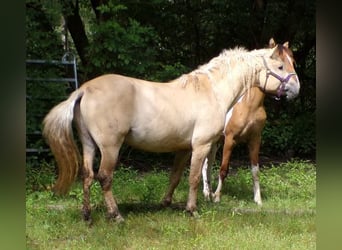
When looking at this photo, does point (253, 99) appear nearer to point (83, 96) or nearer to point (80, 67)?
point (83, 96)

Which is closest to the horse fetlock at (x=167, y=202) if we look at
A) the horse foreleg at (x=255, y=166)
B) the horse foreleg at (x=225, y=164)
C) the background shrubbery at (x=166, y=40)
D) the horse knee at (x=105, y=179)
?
the horse foreleg at (x=225, y=164)

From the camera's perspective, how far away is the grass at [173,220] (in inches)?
142

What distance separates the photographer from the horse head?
4.91 metres

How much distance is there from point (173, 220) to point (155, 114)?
95 cm

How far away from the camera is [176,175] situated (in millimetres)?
4980

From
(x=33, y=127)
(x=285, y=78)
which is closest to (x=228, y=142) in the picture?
(x=285, y=78)

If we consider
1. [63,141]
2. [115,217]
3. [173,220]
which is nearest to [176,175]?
[173,220]

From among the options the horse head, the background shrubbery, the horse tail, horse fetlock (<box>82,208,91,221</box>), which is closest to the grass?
horse fetlock (<box>82,208,91,221</box>)

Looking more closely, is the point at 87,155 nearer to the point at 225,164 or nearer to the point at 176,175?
the point at 176,175

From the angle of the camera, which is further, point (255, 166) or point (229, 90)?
point (255, 166)

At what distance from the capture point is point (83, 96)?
13.6 ft

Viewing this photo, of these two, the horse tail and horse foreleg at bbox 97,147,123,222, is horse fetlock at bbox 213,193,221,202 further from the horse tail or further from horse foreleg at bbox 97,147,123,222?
the horse tail

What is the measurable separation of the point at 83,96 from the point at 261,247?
191cm

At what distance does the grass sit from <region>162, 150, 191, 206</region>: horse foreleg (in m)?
0.11
